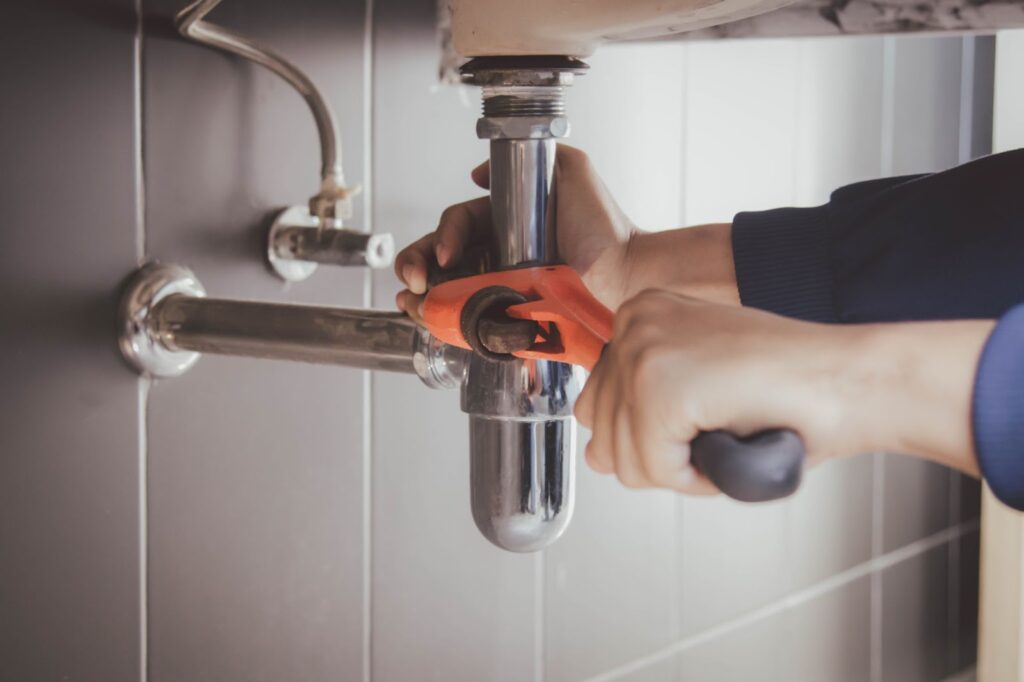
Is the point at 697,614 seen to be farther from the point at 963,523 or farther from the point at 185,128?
Answer: the point at 185,128

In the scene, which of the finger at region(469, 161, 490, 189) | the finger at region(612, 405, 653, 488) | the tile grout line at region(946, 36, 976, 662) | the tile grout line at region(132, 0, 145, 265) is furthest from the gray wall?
the finger at region(612, 405, 653, 488)

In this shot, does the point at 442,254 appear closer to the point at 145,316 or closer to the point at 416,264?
the point at 416,264

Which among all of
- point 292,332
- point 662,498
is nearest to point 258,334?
point 292,332

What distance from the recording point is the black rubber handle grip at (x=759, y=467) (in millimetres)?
325

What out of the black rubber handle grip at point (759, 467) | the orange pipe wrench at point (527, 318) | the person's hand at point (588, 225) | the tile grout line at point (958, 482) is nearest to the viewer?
the black rubber handle grip at point (759, 467)

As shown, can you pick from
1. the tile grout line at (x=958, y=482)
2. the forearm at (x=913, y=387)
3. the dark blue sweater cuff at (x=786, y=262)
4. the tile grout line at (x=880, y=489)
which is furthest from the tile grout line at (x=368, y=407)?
the tile grout line at (x=958, y=482)

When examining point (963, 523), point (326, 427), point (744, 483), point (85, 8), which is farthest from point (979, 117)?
point (744, 483)

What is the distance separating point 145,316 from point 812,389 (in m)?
0.40

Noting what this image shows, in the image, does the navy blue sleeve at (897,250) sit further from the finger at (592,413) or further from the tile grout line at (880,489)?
the tile grout line at (880,489)

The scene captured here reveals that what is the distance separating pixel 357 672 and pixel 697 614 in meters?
0.41

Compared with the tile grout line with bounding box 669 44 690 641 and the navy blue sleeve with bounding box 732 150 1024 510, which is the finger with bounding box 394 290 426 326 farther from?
the tile grout line with bounding box 669 44 690 641

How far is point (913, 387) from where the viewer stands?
1.16 ft

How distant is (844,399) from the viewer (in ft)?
1.17

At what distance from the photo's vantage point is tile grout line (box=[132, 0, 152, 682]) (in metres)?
0.63
